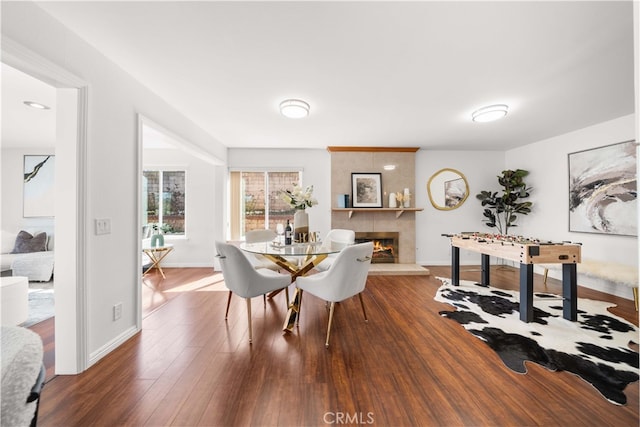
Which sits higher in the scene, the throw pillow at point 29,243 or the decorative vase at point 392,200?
the decorative vase at point 392,200

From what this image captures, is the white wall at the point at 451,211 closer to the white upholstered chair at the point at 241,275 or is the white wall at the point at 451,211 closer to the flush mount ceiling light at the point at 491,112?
the flush mount ceiling light at the point at 491,112

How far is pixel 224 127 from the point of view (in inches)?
147

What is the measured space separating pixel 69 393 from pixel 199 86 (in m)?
2.63

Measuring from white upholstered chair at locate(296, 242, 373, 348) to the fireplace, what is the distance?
2.77 meters

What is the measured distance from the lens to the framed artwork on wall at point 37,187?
4.79m

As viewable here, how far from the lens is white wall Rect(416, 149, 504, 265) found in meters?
5.20

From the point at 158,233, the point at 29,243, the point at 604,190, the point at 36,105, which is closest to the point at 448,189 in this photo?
the point at 604,190

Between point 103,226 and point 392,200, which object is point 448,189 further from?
point 103,226

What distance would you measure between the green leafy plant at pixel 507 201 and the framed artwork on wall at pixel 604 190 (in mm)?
700

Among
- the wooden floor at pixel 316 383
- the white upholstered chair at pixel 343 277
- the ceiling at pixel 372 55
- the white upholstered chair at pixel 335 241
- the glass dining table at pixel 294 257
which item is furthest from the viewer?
the white upholstered chair at pixel 335 241

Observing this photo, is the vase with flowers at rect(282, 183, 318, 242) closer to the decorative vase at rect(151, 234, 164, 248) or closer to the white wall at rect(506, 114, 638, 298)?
the decorative vase at rect(151, 234, 164, 248)

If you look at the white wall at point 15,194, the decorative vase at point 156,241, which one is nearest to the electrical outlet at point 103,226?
the decorative vase at point 156,241

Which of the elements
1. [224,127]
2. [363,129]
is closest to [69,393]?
[224,127]

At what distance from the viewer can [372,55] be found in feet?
6.47
